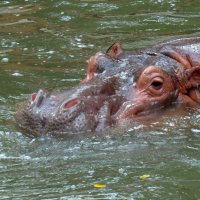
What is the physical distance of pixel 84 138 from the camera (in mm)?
6539

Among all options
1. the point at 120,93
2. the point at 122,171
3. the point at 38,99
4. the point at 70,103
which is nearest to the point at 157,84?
the point at 120,93

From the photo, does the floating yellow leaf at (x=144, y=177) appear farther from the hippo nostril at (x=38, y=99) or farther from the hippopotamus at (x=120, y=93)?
the hippo nostril at (x=38, y=99)

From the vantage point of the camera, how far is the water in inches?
216

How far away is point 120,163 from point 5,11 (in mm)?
7255

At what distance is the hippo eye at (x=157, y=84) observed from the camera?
23.7ft

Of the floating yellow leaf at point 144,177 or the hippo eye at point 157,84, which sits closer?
the floating yellow leaf at point 144,177

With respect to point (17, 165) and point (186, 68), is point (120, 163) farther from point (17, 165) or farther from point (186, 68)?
point (186, 68)

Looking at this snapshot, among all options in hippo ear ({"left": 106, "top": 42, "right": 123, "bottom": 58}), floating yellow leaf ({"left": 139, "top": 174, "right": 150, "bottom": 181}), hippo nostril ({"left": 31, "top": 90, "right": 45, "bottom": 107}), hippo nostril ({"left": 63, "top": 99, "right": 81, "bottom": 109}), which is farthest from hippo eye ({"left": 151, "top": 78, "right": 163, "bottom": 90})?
floating yellow leaf ({"left": 139, "top": 174, "right": 150, "bottom": 181})

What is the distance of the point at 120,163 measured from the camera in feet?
19.8

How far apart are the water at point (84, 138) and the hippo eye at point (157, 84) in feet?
1.08

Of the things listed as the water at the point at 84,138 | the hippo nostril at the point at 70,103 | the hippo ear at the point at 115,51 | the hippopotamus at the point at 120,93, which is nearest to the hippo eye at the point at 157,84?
the hippopotamus at the point at 120,93

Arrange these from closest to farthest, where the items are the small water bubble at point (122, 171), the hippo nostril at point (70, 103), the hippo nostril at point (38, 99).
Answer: the small water bubble at point (122, 171)
the hippo nostril at point (70, 103)
the hippo nostril at point (38, 99)

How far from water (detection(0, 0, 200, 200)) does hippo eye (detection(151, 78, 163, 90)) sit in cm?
33

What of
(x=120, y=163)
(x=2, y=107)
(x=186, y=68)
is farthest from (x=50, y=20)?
(x=120, y=163)
